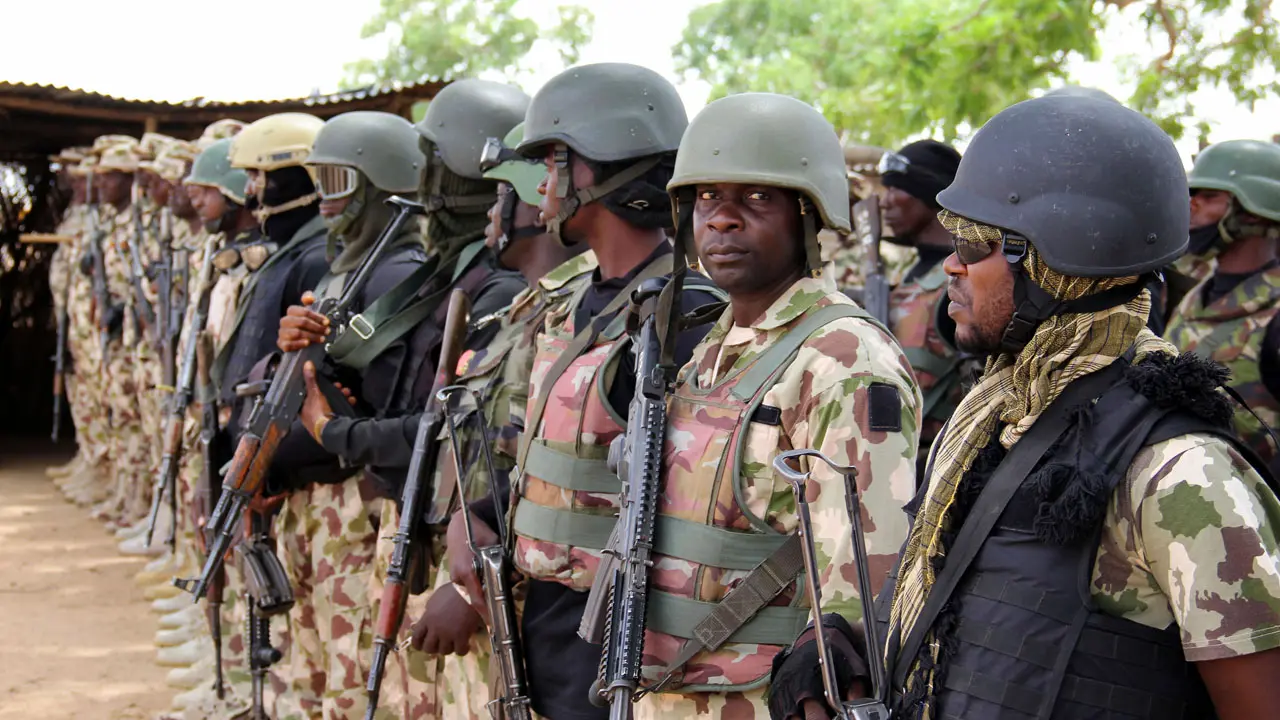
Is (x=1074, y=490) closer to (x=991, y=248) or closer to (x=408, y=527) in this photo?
(x=991, y=248)

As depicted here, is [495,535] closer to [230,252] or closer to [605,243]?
[605,243]

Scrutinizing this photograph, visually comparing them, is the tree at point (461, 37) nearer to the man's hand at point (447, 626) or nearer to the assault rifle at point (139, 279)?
the assault rifle at point (139, 279)

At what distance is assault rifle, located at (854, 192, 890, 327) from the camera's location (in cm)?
547

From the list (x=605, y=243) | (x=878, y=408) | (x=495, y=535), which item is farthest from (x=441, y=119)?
(x=878, y=408)

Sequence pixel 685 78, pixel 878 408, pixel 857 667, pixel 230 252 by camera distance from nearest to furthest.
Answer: pixel 857 667, pixel 878 408, pixel 230 252, pixel 685 78

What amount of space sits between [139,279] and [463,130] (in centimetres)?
713

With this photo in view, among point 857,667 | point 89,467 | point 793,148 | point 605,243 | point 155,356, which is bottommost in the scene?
point 89,467

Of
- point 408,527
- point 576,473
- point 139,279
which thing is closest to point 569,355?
point 576,473

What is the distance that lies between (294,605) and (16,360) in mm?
14652

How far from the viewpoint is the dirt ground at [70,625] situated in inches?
282

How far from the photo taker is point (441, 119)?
488 cm

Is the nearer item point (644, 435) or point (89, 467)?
point (644, 435)

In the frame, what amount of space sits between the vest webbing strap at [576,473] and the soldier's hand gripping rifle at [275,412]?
1.91 metres

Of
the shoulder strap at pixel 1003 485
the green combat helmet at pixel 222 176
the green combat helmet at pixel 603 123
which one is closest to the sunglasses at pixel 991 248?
the shoulder strap at pixel 1003 485
